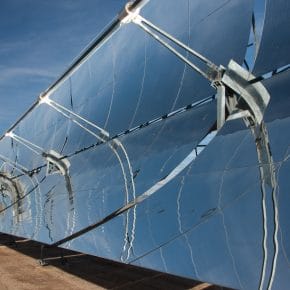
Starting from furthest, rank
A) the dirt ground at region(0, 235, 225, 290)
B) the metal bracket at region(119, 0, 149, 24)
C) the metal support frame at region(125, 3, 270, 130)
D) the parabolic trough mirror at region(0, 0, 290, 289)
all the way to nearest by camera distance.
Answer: the dirt ground at region(0, 235, 225, 290)
the metal bracket at region(119, 0, 149, 24)
the metal support frame at region(125, 3, 270, 130)
the parabolic trough mirror at region(0, 0, 290, 289)

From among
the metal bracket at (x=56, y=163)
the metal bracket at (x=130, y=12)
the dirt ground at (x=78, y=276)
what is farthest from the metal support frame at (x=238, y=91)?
the metal bracket at (x=56, y=163)

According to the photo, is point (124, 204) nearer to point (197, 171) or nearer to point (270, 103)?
point (197, 171)

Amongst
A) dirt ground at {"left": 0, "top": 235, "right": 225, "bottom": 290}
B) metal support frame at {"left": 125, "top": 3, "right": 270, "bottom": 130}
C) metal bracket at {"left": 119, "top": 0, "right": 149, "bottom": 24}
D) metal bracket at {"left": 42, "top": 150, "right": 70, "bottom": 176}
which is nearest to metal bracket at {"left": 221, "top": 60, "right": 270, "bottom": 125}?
metal support frame at {"left": 125, "top": 3, "right": 270, "bottom": 130}

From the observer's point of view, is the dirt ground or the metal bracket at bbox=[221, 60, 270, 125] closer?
the metal bracket at bbox=[221, 60, 270, 125]

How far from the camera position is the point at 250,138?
19.3 feet

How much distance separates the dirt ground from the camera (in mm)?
9750

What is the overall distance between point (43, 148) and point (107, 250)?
10.7 m

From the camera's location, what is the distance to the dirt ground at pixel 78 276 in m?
9.75

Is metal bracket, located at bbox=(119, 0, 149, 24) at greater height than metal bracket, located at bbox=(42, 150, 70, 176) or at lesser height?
lesser

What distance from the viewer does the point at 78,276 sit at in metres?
10.9

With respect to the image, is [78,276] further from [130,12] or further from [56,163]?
[130,12]

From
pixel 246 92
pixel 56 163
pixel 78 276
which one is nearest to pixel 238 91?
pixel 246 92

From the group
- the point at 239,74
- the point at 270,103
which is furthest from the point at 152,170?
the point at 270,103

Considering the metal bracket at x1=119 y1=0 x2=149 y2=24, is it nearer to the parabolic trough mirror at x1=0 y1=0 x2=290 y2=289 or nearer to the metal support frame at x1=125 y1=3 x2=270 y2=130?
the parabolic trough mirror at x1=0 y1=0 x2=290 y2=289
